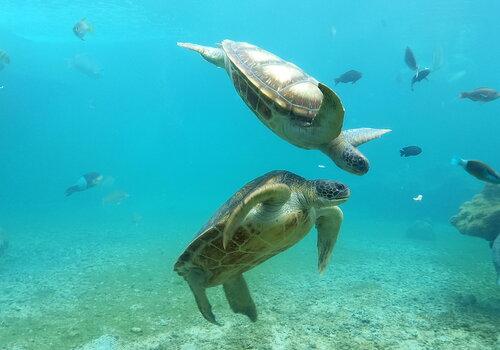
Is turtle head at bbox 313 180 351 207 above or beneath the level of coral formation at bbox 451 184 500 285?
above

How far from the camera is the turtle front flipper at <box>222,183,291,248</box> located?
9.52 ft

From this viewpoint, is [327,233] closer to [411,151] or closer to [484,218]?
[411,151]

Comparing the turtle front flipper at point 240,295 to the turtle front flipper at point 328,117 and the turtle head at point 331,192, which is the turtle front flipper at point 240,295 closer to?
the turtle head at point 331,192

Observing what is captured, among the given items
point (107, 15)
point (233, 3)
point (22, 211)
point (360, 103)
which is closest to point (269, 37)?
point (233, 3)

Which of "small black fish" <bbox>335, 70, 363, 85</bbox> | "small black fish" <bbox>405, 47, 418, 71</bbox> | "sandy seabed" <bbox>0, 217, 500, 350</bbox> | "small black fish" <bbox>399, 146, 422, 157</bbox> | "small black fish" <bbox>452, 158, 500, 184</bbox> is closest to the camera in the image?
"sandy seabed" <bbox>0, 217, 500, 350</bbox>

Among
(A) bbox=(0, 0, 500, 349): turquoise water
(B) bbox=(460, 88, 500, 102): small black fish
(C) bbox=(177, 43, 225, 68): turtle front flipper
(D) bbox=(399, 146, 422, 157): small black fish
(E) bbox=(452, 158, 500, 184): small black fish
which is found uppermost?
(C) bbox=(177, 43, 225, 68): turtle front flipper

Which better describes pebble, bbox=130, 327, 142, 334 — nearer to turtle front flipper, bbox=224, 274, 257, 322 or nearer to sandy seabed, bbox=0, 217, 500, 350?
sandy seabed, bbox=0, 217, 500, 350

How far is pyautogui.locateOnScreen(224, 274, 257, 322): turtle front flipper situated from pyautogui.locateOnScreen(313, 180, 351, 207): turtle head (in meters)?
1.73

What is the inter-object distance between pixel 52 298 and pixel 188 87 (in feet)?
264

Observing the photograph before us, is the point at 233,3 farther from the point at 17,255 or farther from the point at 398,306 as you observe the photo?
the point at 398,306

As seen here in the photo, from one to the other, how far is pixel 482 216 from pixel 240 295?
599 cm

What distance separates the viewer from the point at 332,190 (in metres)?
3.24

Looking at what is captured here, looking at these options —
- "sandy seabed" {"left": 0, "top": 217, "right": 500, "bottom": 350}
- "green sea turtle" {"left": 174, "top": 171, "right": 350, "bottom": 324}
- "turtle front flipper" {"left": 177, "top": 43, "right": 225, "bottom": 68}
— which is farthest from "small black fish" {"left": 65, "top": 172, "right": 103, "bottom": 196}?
"green sea turtle" {"left": 174, "top": 171, "right": 350, "bottom": 324}

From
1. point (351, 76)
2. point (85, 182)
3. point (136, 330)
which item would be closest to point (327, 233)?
point (136, 330)
